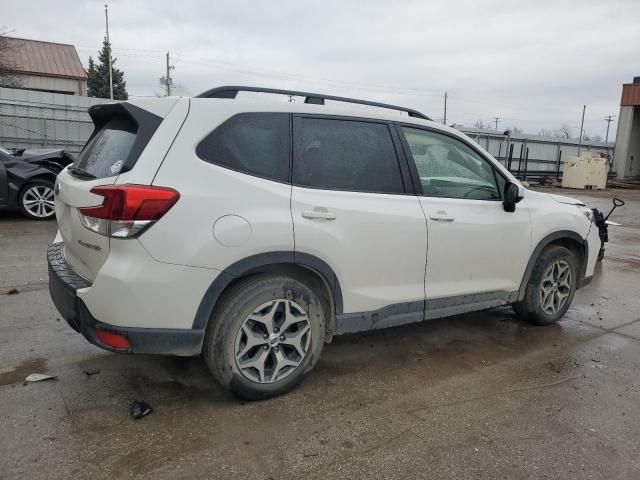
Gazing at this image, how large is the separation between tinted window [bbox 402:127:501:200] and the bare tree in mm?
35529

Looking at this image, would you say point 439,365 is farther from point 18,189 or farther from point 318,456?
point 18,189

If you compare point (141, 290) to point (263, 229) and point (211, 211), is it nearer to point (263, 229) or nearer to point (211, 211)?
point (211, 211)

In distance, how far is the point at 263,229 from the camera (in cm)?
290

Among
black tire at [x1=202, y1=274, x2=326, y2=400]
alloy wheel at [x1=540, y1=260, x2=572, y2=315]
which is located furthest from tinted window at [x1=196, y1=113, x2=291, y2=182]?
alloy wheel at [x1=540, y1=260, x2=572, y2=315]

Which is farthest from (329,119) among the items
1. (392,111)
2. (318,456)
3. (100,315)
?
(318,456)

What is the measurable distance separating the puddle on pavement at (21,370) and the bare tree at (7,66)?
114 feet

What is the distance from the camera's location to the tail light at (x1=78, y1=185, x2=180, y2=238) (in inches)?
103

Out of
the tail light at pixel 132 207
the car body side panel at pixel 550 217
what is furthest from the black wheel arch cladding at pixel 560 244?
the tail light at pixel 132 207

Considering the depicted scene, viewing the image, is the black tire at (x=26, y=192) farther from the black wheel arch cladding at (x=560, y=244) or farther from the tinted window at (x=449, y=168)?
the black wheel arch cladding at (x=560, y=244)

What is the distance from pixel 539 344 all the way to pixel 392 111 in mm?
2334

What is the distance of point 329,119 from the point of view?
3.38m

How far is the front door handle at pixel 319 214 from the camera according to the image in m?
3.07

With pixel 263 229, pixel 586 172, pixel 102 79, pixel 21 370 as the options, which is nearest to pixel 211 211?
pixel 263 229

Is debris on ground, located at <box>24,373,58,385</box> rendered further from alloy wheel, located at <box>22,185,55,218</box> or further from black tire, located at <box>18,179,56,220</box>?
alloy wheel, located at <box>22,185,55,218</box>
